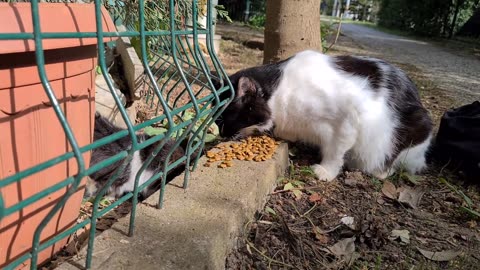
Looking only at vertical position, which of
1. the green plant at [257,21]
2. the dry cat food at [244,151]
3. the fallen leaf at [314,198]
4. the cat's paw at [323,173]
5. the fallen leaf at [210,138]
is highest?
the green plant at [257,21]

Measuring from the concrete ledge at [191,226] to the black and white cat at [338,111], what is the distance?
70 centimetres

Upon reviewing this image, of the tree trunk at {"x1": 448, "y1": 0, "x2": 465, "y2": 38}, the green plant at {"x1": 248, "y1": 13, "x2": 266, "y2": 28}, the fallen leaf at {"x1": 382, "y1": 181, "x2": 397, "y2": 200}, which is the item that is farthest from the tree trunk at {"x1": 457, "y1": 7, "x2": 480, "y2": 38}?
the fallen leaf at {"x1": 382, "y1": 181, "x2": 397, "y2": 200}

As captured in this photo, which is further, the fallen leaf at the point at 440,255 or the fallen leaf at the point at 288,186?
the fallen leaf at the point at 288,186

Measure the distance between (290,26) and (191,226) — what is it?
2817 mm

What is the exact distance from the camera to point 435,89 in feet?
18.3

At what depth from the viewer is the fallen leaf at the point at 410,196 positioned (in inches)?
95.0

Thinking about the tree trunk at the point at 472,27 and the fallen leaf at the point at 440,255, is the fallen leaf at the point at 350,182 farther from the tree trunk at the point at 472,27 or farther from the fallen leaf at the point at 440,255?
the tree trunk at the point at 472,27

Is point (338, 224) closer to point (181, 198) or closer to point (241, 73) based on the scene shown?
point (181, 198)

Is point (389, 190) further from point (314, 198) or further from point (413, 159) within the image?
point (314, 198)

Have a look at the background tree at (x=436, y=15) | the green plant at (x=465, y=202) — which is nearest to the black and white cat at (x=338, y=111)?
the green plant at (x=465, y=202)

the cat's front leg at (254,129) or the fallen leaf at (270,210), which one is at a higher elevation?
the cat's front leg at (254,129)

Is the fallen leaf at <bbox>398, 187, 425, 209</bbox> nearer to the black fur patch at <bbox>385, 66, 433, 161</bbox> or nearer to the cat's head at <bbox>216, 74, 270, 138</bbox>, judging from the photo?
the black fur patch at <bbox>385, 66, 433, 161</bbox>

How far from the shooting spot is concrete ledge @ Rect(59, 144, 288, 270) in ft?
4.40

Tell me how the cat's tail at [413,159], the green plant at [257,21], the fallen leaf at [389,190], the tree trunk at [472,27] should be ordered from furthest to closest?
the tree trunk at [472,27] < the green plant at [257,21] < the cat's tail at [413,159] < the fallen leaf at [389,190]
